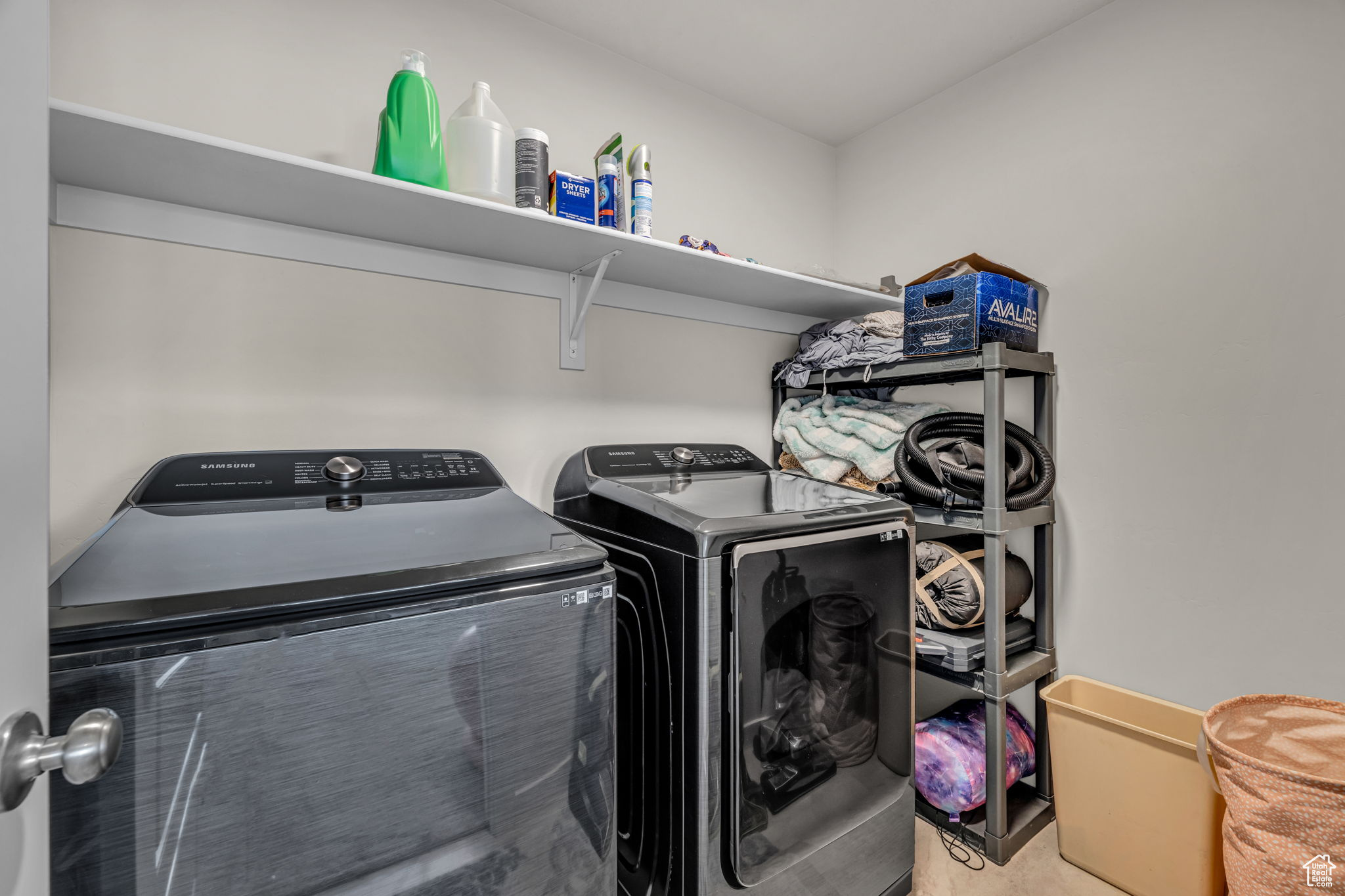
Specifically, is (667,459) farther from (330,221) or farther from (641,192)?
(330,221)

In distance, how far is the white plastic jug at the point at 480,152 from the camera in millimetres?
1313

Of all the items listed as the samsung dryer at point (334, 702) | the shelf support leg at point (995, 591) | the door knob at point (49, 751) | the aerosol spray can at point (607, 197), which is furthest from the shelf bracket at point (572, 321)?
the door knob at point (49, 751)

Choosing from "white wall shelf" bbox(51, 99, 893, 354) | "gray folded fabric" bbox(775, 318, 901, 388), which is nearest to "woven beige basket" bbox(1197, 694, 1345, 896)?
"gray folded fabric" bbox(775, 318, 901, 388)

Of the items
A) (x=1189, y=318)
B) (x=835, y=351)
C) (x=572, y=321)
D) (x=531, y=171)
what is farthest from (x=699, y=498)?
(x=1189, y=318)

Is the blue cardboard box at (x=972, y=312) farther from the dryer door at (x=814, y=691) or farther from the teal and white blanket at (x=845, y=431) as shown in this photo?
the dryer door at (x=814, y=691)

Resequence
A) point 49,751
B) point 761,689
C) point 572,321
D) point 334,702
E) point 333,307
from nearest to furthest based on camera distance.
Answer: point 49,751, point 334,702, point 761,689, point 333,307, point 572,321

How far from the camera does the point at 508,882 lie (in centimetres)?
86

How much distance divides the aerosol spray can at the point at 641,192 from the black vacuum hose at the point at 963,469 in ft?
3.49

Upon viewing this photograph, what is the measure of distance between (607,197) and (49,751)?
1441 mm

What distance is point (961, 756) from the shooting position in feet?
5.62

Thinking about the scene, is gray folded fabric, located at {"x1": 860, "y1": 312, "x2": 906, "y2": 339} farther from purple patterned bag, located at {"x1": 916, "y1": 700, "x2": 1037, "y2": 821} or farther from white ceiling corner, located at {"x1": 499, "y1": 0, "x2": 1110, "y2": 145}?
purple patterned bag, located at {"x1": 916, "y1": 700, "x2": 1037, "y2": 821}

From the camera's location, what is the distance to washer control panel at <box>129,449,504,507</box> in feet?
3.68

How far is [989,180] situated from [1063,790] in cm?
205

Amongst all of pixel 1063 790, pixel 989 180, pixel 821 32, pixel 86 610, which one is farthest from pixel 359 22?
pixel 1063 790
